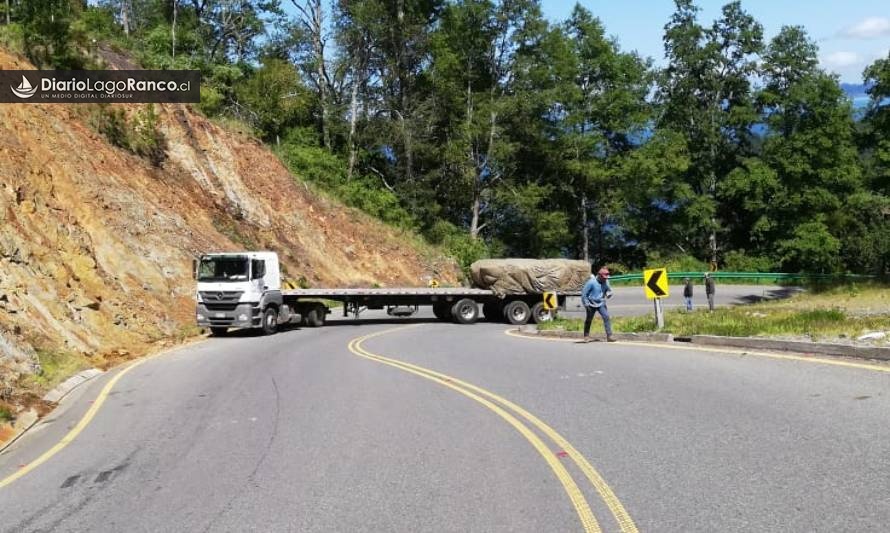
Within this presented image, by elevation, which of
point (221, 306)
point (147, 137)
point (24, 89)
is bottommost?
point (221, 306)

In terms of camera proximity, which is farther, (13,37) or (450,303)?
(450,303)

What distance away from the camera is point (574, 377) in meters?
11.5

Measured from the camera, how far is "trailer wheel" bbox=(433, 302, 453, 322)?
31.1 metres

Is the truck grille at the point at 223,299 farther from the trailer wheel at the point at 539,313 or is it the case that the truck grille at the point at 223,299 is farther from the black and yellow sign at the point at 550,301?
the trailer wheel at the point at 539,313

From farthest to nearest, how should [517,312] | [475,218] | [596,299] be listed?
[475,218], [517,312], [596,299]

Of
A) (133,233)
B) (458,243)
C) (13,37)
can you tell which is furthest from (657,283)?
(458,243)

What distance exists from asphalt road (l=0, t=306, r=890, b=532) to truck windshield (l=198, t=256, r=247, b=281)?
36.4 feet

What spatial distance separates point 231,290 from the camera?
23375mm

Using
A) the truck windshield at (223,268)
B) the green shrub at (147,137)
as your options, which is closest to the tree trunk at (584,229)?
the green shrub at (147,137)

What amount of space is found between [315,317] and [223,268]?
198 inches

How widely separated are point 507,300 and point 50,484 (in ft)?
81.5

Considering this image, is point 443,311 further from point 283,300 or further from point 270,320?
point 270,320

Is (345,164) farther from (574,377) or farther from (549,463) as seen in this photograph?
(549,463)

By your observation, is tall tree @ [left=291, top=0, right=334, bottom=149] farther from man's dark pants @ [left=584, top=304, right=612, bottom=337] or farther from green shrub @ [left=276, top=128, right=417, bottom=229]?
man's dark pants @ [left=584, top=304, right=612, bottom=337]
